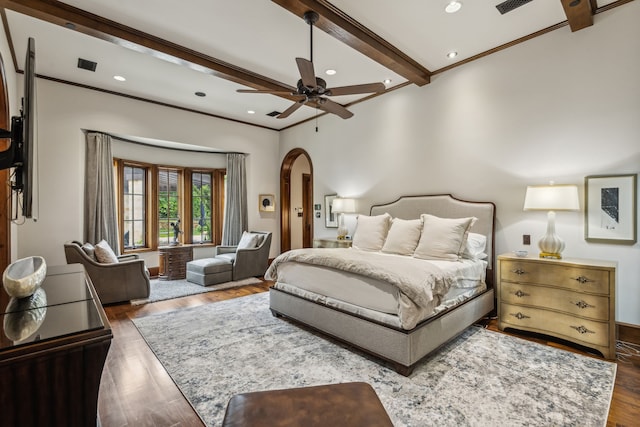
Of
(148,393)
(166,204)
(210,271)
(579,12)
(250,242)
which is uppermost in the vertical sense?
(579,12)

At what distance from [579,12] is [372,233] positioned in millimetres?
3029

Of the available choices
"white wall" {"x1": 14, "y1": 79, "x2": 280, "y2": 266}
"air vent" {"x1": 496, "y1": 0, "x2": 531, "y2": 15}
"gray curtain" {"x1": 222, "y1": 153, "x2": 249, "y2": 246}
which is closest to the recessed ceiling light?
"air vent" {"x1": 496, "y1": 0, "x2": 531, "y2": 15}

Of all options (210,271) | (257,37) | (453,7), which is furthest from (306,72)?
(210,271)

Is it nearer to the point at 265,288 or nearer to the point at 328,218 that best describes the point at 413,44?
the point at 328,218

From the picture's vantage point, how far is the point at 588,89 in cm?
308

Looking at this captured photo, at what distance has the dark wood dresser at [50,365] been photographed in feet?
3.36

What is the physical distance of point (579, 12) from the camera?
282 centimetres

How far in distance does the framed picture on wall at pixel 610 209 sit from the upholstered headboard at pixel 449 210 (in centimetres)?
88

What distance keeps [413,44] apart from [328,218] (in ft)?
10.8

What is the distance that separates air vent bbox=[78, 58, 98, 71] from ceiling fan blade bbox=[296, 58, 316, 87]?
10.1 feet

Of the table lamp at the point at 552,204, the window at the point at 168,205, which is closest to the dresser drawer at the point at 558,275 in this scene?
the table lamp at the point at 552,204

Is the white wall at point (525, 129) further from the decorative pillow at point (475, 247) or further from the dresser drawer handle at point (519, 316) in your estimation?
the dresser drawer handle at point (519, 316)

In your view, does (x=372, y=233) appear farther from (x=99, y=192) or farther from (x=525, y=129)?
(x=99, y=192)

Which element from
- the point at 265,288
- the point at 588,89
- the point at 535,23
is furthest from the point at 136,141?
the point at 588,89
